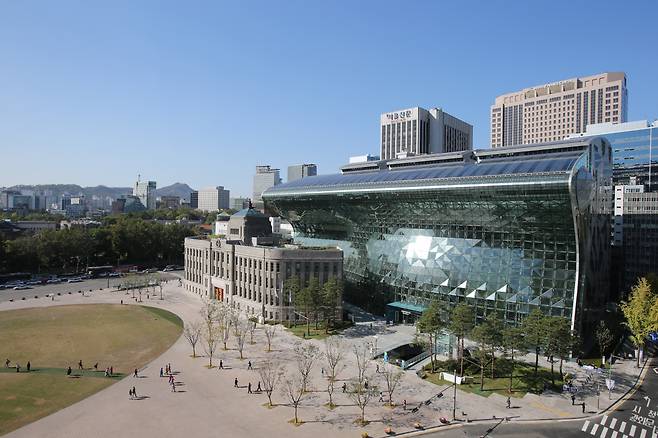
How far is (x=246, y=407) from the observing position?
5081cm

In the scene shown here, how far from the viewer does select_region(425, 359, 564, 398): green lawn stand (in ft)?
186

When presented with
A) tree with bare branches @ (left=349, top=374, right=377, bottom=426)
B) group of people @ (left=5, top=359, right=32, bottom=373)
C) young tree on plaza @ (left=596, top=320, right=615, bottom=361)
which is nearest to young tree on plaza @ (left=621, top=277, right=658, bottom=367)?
young tree on plaza @ (left=596, top=320, right=615, bottom=361)

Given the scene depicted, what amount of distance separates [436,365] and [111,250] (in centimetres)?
14620

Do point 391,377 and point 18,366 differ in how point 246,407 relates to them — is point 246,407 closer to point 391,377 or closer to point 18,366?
point 391,377

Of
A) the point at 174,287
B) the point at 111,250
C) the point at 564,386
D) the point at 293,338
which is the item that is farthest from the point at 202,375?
the point at 111,250

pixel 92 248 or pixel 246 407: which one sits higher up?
pixel 92 248

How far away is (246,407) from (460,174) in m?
56.2

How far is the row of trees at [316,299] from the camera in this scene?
81.5m

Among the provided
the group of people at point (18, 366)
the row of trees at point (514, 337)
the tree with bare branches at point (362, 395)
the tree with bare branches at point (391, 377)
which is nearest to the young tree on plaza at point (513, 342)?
the row of trees at point (514, 337)

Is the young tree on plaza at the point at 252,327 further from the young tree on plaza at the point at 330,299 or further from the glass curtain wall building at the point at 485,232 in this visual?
the glass curtain wall building at the point at 485,232

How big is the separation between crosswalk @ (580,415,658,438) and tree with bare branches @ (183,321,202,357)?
52939 mm

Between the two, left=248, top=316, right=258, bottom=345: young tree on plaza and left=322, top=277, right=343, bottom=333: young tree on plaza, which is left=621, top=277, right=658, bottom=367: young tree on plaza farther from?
left=248, top=316, right=258, bottom=345: young tree on plaza

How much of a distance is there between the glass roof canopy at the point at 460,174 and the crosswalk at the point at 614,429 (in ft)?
111

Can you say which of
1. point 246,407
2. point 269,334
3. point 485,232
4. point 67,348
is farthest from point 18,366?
point 485,232
